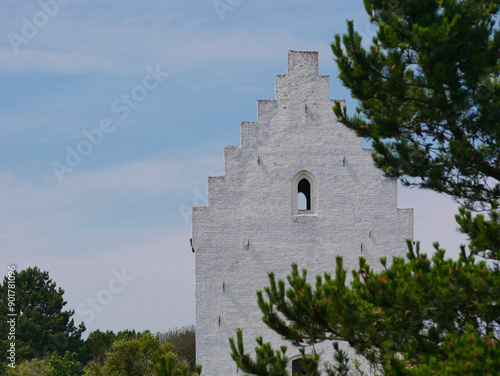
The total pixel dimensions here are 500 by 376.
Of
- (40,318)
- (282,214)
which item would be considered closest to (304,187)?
(282,214)

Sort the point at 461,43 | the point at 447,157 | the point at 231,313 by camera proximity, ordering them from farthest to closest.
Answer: the point at 231,313
the point at 447,157
the point at 461,43

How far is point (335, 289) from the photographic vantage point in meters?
10.4

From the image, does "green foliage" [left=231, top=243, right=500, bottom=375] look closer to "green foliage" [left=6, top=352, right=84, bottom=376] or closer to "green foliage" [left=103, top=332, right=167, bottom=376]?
"green foliage" [left=103, top=332, right=167, bottom=376]

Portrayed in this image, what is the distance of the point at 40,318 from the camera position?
135ft

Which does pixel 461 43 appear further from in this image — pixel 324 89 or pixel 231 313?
pixel 231 313

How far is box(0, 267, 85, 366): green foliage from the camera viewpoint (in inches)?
1574

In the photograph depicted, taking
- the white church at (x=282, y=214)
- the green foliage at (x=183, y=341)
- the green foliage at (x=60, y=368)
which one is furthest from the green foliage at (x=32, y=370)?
the white church at (x=282, y=214)

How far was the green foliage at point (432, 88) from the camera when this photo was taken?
11406 millimetres

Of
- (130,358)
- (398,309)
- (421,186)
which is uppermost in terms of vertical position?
(421,186)

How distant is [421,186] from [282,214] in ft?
21.9

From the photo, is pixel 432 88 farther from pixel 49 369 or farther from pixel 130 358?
pixel 49 369

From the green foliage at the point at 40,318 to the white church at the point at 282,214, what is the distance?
23.7 meters

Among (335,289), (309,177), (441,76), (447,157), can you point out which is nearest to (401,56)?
(441,76)

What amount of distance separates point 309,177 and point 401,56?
25.6 ft
